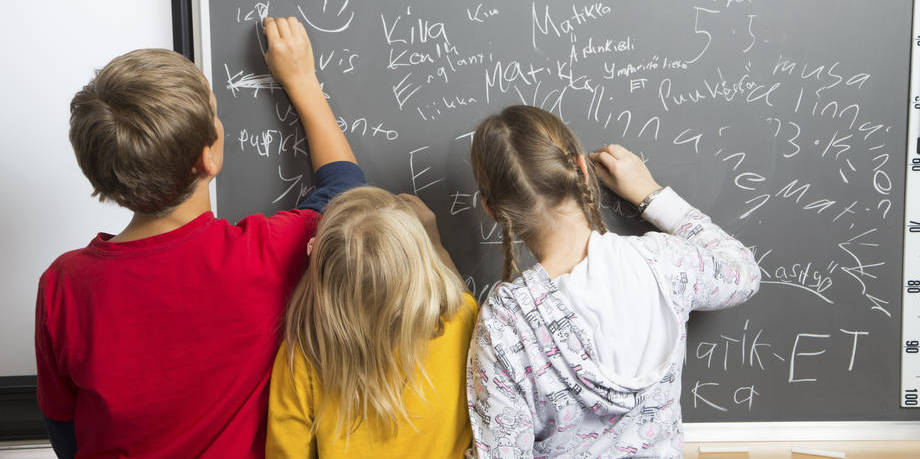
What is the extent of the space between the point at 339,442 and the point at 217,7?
113 centimetres

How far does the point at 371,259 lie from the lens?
103 centimetres

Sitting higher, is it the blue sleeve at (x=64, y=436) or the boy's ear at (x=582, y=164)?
the boy's ear at (x=582, y=164)

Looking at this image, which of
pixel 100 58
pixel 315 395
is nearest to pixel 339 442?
pixel 315 395

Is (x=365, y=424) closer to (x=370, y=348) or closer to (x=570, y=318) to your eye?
(x=370, y=348)

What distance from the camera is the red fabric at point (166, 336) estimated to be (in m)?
1.07

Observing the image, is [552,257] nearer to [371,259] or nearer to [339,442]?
[371,259]

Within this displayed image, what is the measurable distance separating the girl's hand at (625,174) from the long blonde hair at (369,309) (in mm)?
610

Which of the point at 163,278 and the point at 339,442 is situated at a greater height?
the point at 163,278

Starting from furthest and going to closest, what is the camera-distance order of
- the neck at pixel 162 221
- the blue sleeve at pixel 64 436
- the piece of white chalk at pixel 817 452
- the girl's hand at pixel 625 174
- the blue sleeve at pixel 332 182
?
the piece of white chalk at pixel 817 452, the girl's hand at pixel 625 174, the blue sleeve at pixel 332 182, the blue sleeve at pixel 64 436, the neck at pixel 162 221

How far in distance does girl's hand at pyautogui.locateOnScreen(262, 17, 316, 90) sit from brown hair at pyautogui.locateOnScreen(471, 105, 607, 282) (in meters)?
0.57

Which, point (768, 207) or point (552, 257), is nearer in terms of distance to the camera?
point (552, 257)

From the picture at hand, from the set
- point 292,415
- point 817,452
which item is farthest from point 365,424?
point 817,452

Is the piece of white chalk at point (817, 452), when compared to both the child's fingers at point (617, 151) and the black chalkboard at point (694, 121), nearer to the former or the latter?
the black chalkboard at point (694, 121)

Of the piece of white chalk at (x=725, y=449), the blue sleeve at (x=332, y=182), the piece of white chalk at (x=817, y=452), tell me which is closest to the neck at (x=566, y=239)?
the blue sleeve at (x=332, y=182)
